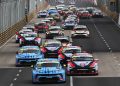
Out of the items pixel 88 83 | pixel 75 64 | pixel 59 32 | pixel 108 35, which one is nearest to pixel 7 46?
pixel 59 32

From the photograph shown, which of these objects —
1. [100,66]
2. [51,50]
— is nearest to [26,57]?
[100,66]

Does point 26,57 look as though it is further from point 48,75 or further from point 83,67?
point 48,75

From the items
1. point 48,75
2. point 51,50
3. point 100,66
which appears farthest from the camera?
point 51,50

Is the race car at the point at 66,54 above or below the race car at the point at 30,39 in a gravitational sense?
above

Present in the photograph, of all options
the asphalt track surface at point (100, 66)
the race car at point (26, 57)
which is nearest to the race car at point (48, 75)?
the asphalt track surface at point (100, 66)

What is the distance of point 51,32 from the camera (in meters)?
64.7

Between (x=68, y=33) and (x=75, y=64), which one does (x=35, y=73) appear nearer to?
(x=75, y=64)

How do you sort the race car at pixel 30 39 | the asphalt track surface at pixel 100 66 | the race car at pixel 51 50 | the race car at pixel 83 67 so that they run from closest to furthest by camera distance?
1. the asphalt track surface at pixel 100 66
2. the race car at pixel 83 67
3. the race car at pixel 51 50
4. the race car at pixel 30 39

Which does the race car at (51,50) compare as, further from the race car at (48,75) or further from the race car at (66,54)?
the race car at (48,75)

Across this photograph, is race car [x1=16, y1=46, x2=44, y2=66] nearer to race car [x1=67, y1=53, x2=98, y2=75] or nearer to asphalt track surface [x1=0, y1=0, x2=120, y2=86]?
asphalt track surface [x1=0, y1=0, x2=120, y2=86]

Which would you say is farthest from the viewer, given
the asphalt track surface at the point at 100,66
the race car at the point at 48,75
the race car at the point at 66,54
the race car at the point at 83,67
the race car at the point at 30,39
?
the race car at the point at 30,39

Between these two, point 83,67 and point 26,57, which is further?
point 26,57

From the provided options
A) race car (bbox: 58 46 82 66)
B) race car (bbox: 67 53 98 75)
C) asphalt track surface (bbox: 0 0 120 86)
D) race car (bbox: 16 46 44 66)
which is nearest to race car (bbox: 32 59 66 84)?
asphalt track surface (bbox: 0 0 120 86)

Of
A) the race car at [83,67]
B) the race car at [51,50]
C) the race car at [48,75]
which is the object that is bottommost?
the race car at [51,50]
